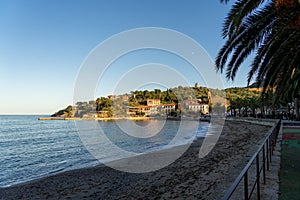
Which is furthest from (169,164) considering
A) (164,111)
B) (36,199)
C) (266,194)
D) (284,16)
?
(164,111)

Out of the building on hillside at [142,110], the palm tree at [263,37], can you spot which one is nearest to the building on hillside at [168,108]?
the building on hillside at [142,110]

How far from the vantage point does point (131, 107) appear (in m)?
137

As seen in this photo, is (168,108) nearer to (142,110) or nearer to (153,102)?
(153,102)

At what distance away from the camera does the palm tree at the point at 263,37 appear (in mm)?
4312

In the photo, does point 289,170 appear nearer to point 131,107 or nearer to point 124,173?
point 124,173

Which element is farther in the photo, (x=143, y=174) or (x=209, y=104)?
(x=209, y=104)

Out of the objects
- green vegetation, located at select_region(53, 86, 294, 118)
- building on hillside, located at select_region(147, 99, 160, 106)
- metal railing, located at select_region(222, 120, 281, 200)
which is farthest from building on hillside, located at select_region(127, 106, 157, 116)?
metal railing, located at select_region(222, 120, 281, 200)

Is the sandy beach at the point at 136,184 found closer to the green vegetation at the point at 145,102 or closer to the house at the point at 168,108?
the green vegetation at the point at 145,102

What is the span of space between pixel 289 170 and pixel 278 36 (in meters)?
3.31

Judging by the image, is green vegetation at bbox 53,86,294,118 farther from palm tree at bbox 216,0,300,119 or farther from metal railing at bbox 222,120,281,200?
metal railing at bbox 222,120,281,200

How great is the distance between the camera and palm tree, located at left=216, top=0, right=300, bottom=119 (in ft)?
14.1

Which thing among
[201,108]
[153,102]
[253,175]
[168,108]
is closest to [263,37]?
[253,175]

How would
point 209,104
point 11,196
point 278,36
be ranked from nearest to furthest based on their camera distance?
1. point 278,36
2. point 11,196
3. point 209,104

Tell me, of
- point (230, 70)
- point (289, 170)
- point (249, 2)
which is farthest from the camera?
point (230, 70)
